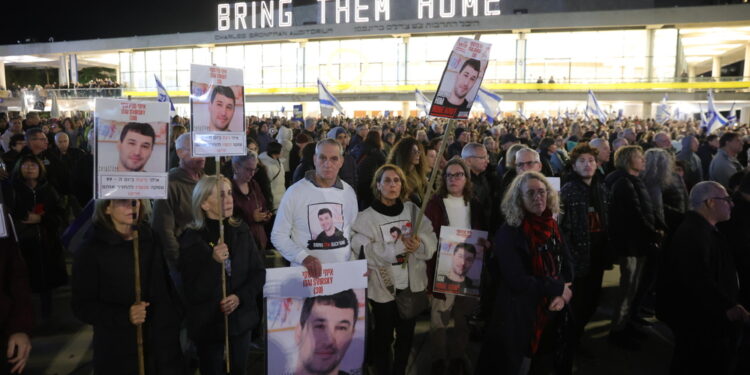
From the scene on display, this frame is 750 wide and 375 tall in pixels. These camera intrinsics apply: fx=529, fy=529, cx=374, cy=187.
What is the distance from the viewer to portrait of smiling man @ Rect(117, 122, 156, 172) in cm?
343

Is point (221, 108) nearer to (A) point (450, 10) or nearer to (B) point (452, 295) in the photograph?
(B) point (452, 295)

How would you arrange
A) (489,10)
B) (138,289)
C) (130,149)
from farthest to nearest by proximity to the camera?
(489,10), (130,149), (138,289)

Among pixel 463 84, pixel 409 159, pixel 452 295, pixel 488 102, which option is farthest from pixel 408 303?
pixel 488 102

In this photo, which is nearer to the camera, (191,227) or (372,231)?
(191,227)

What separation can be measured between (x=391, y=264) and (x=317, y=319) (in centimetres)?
72

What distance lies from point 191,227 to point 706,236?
3756mm

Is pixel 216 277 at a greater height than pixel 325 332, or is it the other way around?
pixel 216 277

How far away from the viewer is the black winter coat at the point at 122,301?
3191mm

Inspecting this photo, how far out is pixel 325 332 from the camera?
3.99 meters

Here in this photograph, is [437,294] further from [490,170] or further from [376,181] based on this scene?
[490,170]

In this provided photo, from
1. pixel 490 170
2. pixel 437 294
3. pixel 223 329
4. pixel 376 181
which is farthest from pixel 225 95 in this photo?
pixel 490 170

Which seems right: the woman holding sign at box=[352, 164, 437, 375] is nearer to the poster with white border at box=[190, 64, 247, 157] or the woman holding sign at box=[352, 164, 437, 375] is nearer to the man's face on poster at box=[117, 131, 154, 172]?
the poster with white border at box=[190, 64, 247, 157]

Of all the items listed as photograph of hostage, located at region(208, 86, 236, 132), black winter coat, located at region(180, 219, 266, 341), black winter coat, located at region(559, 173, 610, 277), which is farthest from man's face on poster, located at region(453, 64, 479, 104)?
black winter coat, located at region(180, 219, 266, 341)

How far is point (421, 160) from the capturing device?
604 centimetres
